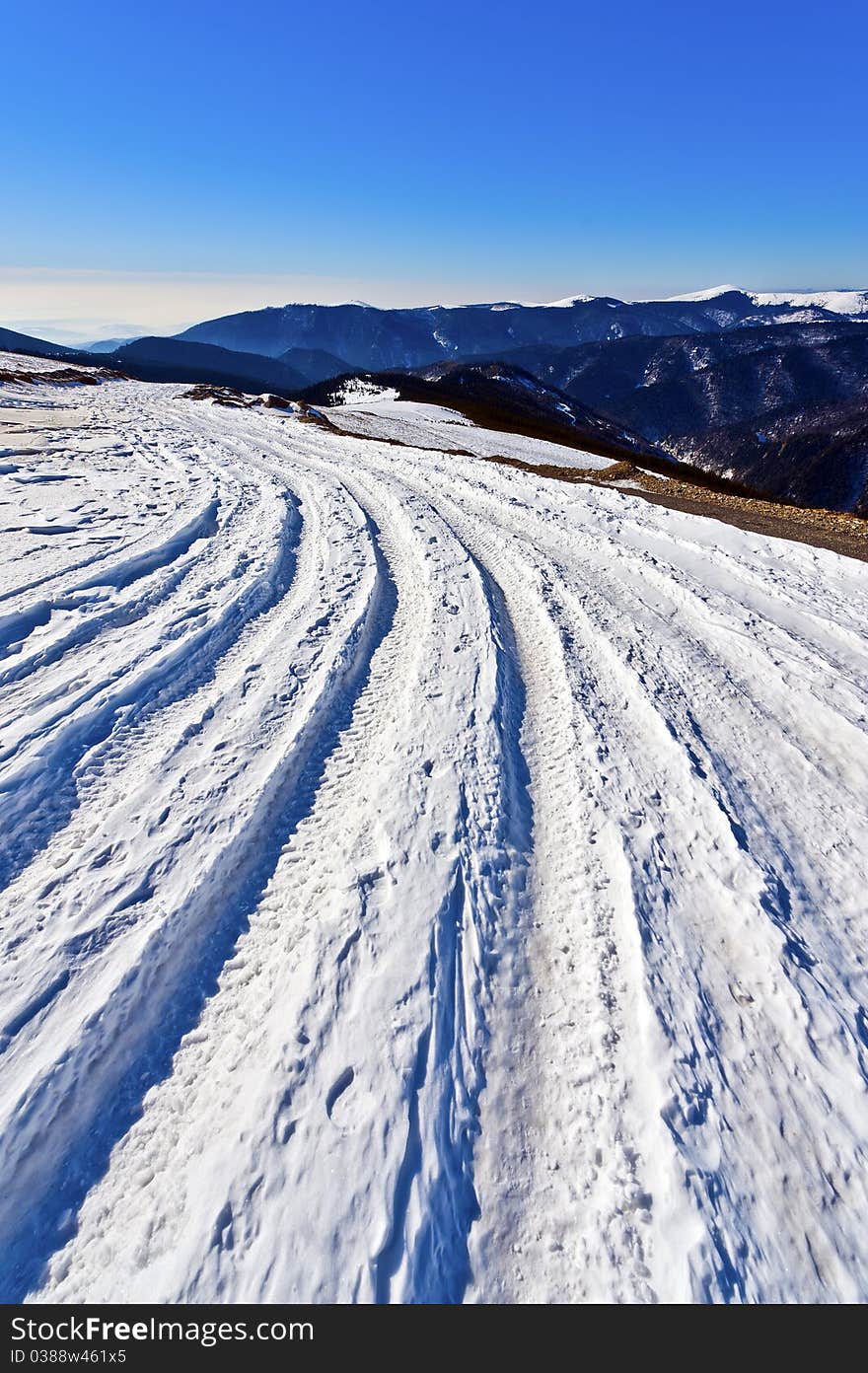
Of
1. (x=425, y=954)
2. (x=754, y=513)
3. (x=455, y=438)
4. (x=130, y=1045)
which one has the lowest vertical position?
(x=130, y=1045)

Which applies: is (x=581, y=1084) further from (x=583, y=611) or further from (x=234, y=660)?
(x=583, y=611)

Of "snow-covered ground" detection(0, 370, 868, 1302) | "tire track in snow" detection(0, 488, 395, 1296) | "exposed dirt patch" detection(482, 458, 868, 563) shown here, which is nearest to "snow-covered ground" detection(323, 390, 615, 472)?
"exposed dirt patch" detection(482, 458, 868, 563)

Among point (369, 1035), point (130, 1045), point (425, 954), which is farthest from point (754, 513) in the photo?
point (130, 1045)

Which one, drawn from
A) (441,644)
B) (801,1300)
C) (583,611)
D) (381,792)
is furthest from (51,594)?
(801,1300)

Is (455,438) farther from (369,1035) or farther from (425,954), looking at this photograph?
(369,1035)

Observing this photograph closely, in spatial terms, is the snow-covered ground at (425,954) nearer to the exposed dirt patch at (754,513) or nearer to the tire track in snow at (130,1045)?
the tire track in snow at (130,1045)

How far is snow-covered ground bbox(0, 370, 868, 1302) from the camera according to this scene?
7.45 feet

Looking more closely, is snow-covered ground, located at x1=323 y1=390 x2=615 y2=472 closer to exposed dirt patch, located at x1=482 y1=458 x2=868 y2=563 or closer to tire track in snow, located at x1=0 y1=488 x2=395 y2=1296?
exposed dirt patch, located at x1=482 y1=458 x2=868 y2=563

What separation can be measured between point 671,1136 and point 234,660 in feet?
16.8

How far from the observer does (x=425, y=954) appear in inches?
126

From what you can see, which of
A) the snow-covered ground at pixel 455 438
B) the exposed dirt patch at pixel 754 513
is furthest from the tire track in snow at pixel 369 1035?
the snow-covered ground at pixel 455 438

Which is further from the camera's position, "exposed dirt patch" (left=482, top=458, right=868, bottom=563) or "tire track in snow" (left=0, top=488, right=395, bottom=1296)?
"exposed dirt patch" (left=482, top=458, right=868, bottom=563)

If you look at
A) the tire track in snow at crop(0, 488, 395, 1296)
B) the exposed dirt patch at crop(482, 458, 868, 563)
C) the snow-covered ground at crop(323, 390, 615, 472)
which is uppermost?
the snow-covered ground at crop(323, 390, 615, 472)

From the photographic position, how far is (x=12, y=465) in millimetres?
12641
